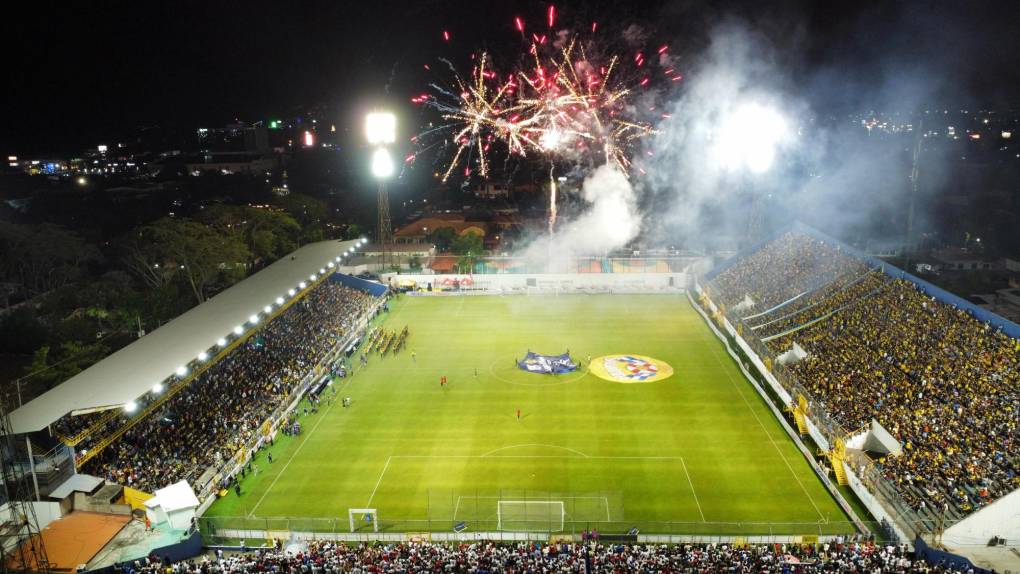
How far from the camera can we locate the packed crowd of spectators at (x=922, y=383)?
76.8ft

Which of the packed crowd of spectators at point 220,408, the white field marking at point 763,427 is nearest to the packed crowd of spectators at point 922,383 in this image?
the white field marking at point 763,427

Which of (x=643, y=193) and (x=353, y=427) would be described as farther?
(x=643, y=193)

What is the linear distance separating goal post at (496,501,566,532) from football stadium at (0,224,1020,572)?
0.37 ft

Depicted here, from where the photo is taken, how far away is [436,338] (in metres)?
46.2

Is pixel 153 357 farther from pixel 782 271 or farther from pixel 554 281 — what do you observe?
pixel 782 271

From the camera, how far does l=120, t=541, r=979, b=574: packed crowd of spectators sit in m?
19.4

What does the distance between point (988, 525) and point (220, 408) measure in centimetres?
3083

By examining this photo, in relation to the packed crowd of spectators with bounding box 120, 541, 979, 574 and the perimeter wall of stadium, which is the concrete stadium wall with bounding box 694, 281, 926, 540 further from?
the perimeter wall of stadium

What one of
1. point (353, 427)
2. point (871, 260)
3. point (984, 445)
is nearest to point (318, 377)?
point (353, 427)

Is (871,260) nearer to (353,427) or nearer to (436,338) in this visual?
(436,338)

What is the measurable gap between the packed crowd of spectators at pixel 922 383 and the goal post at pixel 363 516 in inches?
713

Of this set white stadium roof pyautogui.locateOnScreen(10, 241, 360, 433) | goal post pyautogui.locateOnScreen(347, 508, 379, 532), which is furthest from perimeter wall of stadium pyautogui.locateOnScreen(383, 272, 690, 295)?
goal post pyautogui.locateOnScreen(347, 508, 379, 532)

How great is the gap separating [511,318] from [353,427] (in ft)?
63.9

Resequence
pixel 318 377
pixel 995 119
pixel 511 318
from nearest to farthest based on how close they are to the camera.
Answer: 1. pixel 318 377
2. pixel 511 318
3. pixel 995 119
